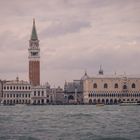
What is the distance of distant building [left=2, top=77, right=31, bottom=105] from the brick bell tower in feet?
A: 6.92

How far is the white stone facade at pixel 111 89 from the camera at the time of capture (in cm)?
12669

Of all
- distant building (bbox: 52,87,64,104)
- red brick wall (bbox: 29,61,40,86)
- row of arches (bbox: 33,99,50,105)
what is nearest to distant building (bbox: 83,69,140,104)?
row of arches (bbox: 33,99,50,105)

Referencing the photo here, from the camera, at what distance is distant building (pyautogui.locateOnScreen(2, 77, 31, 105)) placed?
418ft

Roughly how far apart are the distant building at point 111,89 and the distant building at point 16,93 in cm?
1273

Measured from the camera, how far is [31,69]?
128 m

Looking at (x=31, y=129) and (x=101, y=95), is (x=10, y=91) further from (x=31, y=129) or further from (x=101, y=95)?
(x=31, y=129)

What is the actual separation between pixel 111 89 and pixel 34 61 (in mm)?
17655

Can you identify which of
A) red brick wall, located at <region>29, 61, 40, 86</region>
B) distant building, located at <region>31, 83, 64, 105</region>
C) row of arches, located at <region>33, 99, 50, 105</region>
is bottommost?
row of arches, located at <region>33, 99, 50, 105</region>

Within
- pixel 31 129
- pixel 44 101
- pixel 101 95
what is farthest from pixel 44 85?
pixel 31 129

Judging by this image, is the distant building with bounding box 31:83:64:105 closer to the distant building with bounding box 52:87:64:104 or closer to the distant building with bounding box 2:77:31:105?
the distant building with bounding box 2:77:31:105

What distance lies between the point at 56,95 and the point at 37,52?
685 inches

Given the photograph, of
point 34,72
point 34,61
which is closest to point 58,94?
point 34,61

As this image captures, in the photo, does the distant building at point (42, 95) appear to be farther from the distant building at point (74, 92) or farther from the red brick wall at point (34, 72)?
the distant building at point (74, 92)

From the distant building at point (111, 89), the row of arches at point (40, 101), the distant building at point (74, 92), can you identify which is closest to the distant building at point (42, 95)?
the row of arches at point (40, 101)
